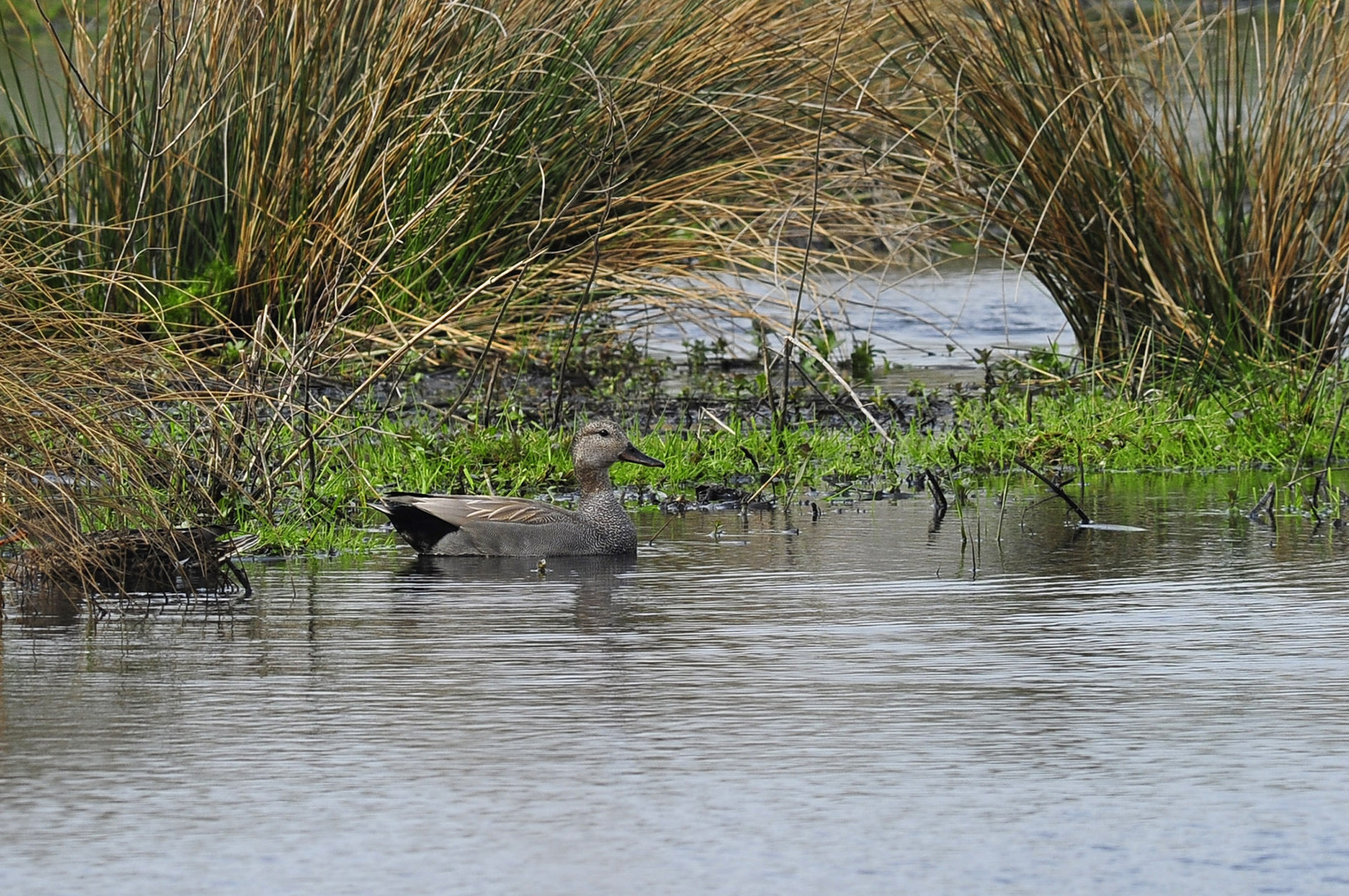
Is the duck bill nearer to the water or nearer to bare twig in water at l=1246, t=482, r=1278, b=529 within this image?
bare twig in water at l=1246, t=482, r=1278, b=529

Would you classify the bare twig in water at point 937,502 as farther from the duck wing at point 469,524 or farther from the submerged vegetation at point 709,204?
the duck wing at point 469,524

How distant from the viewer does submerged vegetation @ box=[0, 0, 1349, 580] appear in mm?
10328

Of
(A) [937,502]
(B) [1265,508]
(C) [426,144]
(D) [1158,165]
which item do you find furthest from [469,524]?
(D) [1158,165]

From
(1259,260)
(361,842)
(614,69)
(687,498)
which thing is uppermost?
(614,69)

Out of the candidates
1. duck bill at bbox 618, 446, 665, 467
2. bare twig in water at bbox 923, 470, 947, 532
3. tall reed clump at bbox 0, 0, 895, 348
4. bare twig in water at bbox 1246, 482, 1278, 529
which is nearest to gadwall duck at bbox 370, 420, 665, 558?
duck bill at bbox 618, 446, 665, 467

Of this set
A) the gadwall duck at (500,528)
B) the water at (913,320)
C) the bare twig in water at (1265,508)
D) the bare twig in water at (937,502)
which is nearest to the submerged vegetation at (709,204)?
the bare twig in water at (937,502)

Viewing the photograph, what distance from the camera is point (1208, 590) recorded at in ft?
23.4

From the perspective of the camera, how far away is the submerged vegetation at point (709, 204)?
407 inches

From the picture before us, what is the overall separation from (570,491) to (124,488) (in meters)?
2.74

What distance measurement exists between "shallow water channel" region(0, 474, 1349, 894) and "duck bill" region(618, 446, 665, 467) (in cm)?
92

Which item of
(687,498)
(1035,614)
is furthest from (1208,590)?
(687,498)

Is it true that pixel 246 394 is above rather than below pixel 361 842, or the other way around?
above

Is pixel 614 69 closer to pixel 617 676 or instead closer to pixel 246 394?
pixel 246 394

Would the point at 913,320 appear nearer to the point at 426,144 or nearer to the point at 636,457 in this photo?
the point at 426,144
